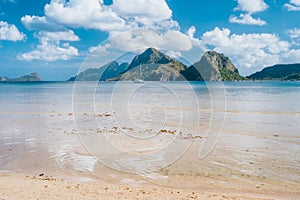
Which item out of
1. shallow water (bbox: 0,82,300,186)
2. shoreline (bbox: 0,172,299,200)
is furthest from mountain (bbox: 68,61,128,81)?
shoreline (bbox: 0,172,299,200)

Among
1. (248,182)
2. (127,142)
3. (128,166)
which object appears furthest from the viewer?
(127,142)

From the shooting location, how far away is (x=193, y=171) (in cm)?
1216

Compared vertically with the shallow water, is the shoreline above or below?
above

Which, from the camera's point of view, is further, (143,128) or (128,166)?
(143,128)

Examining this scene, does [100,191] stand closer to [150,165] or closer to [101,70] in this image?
[150,165]

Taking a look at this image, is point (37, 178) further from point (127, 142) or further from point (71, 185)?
point (127, 142)

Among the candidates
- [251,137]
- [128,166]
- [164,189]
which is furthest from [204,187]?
[251,137]

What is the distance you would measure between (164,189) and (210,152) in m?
6.03

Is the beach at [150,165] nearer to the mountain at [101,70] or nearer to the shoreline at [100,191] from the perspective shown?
the shoreline at [100,191]

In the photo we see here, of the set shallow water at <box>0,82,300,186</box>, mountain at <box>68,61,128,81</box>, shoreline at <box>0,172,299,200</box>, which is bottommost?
shallow water at <box>0,82,300,186</box>

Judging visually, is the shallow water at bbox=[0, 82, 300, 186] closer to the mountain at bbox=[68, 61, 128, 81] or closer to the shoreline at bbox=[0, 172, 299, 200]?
the shoreline at bbox=[0, 172, 299, 200]

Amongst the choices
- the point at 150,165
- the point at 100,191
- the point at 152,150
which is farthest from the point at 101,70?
the point at 100,191

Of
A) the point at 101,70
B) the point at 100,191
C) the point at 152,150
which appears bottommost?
the point at 152,150

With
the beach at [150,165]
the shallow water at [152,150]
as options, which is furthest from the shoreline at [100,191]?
the shallow water at [152,150]
